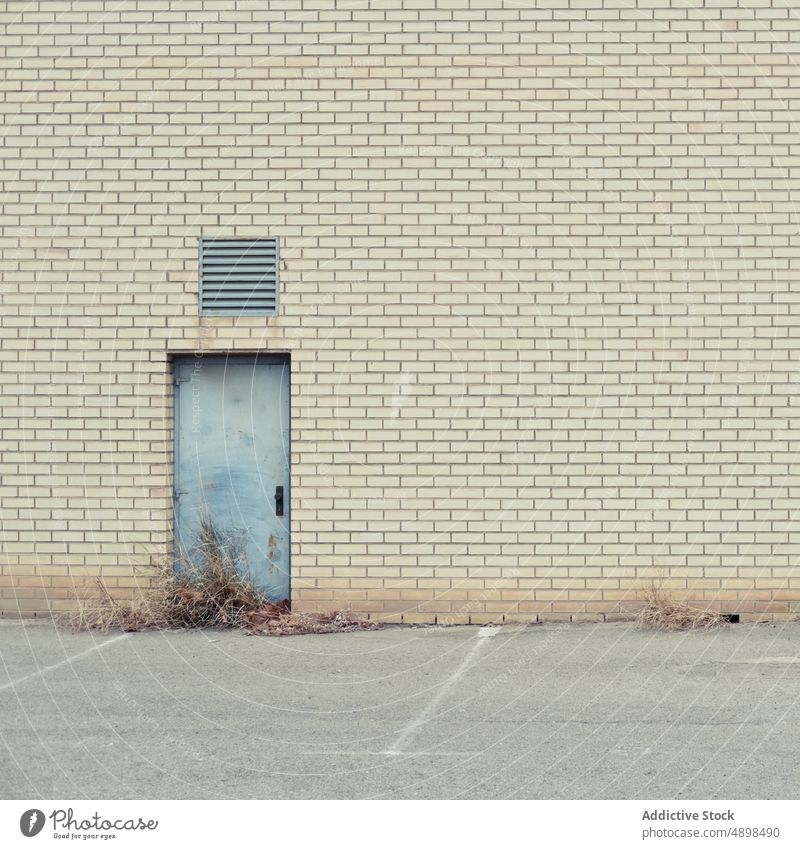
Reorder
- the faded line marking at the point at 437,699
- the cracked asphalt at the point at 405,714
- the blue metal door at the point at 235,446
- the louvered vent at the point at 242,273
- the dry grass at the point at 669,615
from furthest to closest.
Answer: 1. the blue metal door at the point at 235,446
2. the louvered vent at the point at 242,273
3. the dry grass at the point at 669,615
4. the faded line marking at the point at 437,699
5. the cracked asphalt at the point at 405,714

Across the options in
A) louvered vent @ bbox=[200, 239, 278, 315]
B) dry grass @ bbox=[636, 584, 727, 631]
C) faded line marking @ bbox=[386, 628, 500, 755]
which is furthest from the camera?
louvered vent @ bbox=[200, 239, 278, 315]

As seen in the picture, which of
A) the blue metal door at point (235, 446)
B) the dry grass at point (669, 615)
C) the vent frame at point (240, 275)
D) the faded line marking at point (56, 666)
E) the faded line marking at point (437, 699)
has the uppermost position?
the vent frame at point (240, 275)

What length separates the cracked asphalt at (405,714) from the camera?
549cm

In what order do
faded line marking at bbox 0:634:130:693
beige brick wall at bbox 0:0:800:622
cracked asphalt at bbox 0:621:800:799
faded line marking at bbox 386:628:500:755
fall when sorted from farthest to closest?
beige brick wall at bbox 0:0:800:622 → faded line marking at bbox 0:634:130:693 → faded line marking at bbox 386:628:500:755 → cracked asphalt at bbox 0:621:800:799

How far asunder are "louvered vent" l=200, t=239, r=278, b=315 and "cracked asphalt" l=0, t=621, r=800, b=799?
111 inches

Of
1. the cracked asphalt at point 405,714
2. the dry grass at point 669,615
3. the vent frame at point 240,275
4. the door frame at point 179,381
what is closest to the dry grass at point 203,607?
the cracked asphalt at point 405,714

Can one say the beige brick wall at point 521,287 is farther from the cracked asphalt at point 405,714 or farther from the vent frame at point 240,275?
the cracked asphalt at point 405,714

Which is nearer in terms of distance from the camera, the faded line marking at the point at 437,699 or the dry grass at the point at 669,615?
the faded line marking at the point at 437,699

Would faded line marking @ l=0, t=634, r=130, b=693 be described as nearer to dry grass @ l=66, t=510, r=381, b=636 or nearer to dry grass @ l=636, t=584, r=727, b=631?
dry grass @ l=66, t=510, r=381, b=636

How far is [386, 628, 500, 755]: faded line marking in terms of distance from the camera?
20.2 ft

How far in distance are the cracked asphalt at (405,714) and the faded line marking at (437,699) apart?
0.02 metres

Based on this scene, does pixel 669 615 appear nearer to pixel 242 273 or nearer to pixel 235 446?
pixel 235 446

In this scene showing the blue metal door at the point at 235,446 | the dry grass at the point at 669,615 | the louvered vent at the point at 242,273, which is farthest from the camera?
the blue metal door at the point at 235,446

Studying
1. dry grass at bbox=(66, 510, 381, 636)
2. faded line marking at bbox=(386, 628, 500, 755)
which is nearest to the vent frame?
dry grass at bbox=(66, 510, 381, 636)
